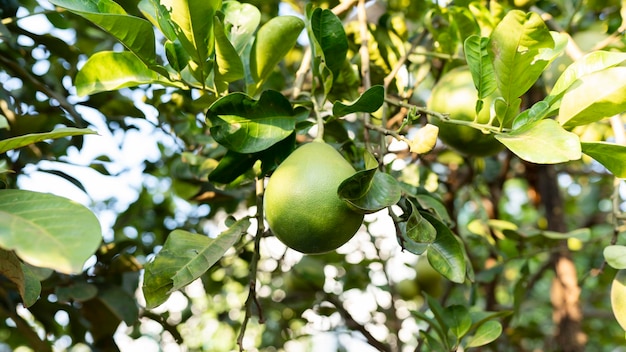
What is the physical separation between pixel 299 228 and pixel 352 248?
4.06 feet

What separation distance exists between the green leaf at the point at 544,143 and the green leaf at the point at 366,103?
0.15 metres

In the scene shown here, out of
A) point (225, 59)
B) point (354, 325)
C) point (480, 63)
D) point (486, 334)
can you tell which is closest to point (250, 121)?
point (225, 59)

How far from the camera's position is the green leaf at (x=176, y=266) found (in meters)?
0.73

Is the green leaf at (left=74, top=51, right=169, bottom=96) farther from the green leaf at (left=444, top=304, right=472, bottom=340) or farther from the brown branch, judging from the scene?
the brown branch

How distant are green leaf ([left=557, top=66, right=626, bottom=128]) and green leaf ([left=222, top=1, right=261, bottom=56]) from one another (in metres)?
0.45

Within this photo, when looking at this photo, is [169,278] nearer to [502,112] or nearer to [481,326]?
[502,112]

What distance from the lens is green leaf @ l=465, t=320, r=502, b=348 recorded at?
1.00 meters

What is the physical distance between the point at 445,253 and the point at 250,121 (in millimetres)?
319

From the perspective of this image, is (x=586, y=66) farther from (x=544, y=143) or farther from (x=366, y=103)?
(x=366, y=103)

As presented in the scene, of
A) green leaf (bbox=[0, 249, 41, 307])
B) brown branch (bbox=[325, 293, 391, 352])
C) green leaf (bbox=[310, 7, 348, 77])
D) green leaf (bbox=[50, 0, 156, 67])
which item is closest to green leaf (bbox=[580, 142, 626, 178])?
green leaf (bbox=[310, 7, 348, 77])

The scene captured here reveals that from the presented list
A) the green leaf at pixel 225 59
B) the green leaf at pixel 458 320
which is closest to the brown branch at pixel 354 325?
the green leaf at pixel 458 320

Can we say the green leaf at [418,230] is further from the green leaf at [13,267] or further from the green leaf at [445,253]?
the green leaf at [13,267]

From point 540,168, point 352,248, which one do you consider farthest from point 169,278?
point 540,168

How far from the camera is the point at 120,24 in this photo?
29.0 inches
